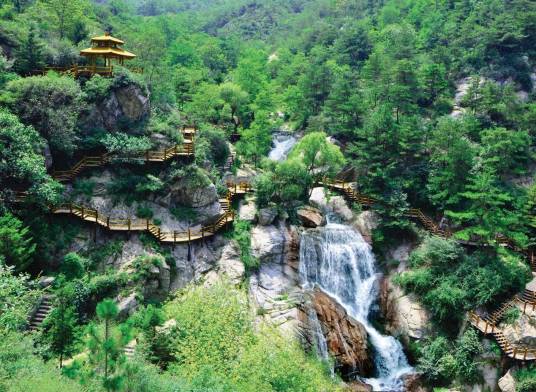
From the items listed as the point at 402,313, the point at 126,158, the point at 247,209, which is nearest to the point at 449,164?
Answer: the point at 402,313

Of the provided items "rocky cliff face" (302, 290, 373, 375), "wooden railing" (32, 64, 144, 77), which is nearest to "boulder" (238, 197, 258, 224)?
"rocky cliff face" (302, 290, 373, 375)

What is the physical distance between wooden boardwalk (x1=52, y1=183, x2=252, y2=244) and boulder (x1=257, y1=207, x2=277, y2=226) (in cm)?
213

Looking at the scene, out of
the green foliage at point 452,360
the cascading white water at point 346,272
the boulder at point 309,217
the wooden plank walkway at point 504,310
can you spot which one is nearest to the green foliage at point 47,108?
the boulder at point 309,217

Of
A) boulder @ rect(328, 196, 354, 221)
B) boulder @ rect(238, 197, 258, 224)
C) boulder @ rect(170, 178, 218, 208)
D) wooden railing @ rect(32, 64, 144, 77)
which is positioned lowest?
boulder @ rect(328, 196, 354, 221)

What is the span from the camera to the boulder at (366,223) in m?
38.7

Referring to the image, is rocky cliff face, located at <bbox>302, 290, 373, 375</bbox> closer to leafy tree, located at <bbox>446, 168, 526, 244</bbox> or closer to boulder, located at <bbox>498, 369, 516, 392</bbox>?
boulder, located at <bbox>498, 369, 516, 392</bbox>

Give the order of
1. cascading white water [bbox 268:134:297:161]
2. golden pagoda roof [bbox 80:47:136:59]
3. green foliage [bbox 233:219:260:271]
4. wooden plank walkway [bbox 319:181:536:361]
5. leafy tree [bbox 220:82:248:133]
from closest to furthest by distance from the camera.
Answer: wooden plank walkway [bbox 319:181:536:361] < green foliage [bbox 233:219:260:271] < golden pagoda roof [bbox 80:47:136:59] < leafy tree [bbox 220:82:248:133] < cascading white water [bbox 268:134:297:161]

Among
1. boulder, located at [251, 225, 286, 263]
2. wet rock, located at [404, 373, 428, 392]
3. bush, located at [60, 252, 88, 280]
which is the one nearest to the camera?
bush, located at [60, 252, 88, 280]

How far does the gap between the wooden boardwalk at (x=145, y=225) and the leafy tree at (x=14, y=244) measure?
11.6ft

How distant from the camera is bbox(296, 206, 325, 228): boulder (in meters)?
37.8

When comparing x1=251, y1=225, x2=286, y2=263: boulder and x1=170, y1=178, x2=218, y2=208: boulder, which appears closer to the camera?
x1=251, y1=225, x2=286, y2=263: boulder

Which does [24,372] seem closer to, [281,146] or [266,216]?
[266,216]

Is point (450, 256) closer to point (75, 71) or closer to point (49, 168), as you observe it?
point (49, 168)

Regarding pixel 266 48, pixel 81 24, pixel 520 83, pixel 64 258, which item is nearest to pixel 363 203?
pixel 64 258
